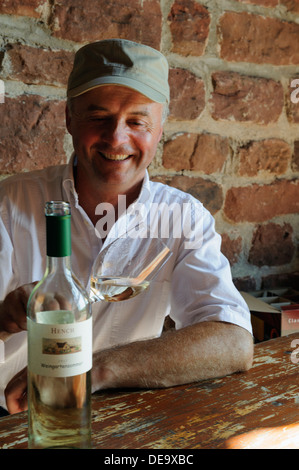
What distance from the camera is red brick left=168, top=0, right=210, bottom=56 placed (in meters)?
1.52

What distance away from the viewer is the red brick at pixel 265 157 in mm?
1716

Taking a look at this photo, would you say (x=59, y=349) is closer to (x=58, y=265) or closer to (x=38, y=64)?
(x=58, y=265)

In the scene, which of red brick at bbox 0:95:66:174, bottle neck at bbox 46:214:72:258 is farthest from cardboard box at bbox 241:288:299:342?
bottle neck at bbox 46:214:72:258

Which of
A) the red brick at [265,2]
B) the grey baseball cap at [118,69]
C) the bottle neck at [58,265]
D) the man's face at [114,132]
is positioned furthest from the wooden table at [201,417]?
the red brick at [265,2]

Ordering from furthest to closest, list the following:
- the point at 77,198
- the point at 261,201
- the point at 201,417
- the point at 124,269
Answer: the point at 261,201 → the point at 77,198 → the point at 124,269 → the point at 201,417

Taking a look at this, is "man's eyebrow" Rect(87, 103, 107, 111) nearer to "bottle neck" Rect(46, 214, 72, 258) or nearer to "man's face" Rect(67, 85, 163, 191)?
"man's face" Rect(67, 85, 163, 191)

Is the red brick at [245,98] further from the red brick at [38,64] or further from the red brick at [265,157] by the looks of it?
the red brick at [38,64]

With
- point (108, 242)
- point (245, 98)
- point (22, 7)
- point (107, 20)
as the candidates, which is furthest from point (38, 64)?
point (245, 98)

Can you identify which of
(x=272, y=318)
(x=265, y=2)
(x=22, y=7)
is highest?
(x=265, y=2)

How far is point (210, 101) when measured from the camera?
1.61 metres

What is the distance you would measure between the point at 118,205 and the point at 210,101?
22.6 inches

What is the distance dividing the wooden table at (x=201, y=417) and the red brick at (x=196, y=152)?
32.9 inches

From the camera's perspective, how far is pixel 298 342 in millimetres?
1139

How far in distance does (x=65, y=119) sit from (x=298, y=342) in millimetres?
885
